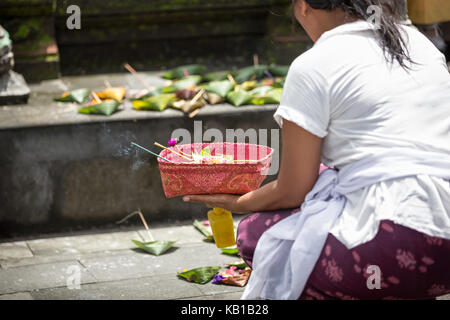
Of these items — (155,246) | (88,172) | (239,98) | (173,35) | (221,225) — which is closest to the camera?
(221,225)

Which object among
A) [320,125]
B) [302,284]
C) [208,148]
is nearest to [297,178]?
[320,125]

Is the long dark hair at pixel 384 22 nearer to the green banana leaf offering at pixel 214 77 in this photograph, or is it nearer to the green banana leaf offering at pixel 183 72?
the green banana leaf offering at pixel 214 77

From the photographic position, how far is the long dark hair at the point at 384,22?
84.9 inches

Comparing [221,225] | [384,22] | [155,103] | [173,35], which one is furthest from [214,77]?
[384,22]

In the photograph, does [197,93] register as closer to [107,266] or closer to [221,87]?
[221,87]

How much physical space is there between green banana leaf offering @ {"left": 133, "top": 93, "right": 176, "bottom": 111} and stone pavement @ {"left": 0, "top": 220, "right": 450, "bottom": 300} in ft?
2.28

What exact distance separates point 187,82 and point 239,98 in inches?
17.6

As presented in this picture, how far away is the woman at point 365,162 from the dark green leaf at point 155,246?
4.92 feet

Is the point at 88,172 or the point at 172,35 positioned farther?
the point at 172,35

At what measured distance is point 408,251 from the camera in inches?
81.7

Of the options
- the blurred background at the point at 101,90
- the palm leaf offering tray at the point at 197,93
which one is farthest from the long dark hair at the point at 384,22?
the palm leaf offering tray at the point at 197,93

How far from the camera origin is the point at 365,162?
2.13m

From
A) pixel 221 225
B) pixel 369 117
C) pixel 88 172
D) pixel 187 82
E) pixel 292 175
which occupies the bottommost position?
pixel 88 172
